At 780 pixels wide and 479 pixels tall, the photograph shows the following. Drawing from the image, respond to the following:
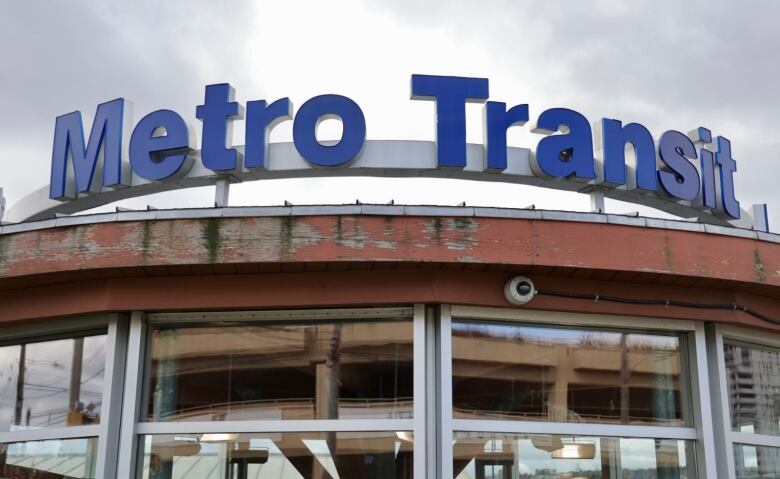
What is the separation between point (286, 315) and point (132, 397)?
1.75 meters

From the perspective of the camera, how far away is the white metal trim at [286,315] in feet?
32.3

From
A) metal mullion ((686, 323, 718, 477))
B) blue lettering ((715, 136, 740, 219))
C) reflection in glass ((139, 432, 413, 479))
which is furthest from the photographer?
blue lettering ((715, 136, 740, 219))

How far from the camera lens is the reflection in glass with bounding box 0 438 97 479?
991 cm

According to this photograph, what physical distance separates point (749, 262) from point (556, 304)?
7.10 ft

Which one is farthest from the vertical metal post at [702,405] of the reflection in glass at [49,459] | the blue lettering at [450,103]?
the reflection in glass at [49,459]

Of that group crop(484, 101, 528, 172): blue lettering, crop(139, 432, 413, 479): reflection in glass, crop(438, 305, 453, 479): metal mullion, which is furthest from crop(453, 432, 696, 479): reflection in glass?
crop(484, 101, 528, 172): blue lettering

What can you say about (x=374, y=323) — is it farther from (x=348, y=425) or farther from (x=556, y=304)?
(x=556, y=304)

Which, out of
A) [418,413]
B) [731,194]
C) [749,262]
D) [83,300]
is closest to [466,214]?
A: [418,413]

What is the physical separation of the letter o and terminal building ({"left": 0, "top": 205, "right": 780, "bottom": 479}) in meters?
2.46

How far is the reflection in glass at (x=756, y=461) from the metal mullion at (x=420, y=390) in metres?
3.46

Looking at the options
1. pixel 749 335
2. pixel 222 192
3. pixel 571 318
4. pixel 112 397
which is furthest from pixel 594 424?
pixel 222 192

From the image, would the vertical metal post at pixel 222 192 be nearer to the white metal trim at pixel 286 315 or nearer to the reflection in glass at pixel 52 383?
the white metal trim at pixel 286 315

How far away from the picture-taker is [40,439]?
1026 cm

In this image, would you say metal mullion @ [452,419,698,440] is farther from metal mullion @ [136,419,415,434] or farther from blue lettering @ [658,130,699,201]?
blue lettering @ [658,130,699,201]
